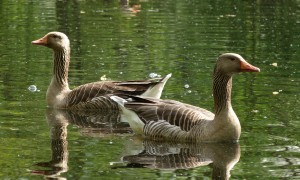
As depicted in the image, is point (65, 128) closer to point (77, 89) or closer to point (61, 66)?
point (77, 89)

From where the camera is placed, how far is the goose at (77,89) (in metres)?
15.3

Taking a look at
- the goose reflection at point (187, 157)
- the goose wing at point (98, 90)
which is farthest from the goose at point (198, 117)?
the goose wing at point (98, 90)

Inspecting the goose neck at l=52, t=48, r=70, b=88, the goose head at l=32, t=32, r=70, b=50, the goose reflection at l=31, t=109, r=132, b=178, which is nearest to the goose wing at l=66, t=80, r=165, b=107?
the goose reflection at l=31, t=109, r=132, b=178

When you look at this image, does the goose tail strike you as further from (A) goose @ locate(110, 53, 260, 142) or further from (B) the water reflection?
(B) the water reflection

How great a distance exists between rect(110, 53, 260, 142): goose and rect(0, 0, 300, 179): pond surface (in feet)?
0.71

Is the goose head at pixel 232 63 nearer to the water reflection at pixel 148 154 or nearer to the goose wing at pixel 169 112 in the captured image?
the goose wing at pixel 169 112

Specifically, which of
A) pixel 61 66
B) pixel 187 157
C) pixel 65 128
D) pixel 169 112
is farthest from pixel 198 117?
pixel 61 66

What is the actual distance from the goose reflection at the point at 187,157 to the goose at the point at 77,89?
226 centimetres

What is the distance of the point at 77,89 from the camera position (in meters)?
16.0

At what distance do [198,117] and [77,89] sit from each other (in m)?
3.78

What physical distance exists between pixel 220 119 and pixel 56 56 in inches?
190

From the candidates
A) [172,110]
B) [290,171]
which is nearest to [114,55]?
[172,110]

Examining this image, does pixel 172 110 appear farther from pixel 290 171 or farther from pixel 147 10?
pixel 147 10

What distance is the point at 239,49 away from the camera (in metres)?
22.5
